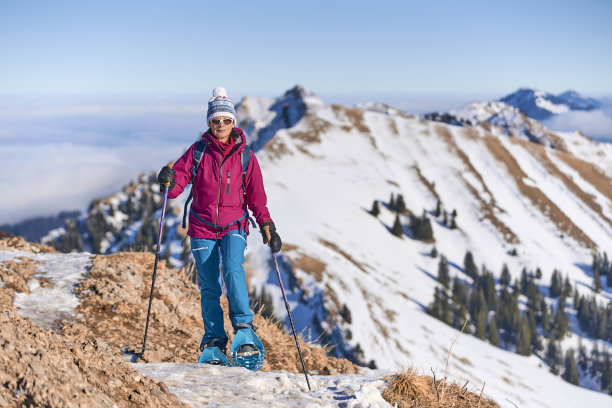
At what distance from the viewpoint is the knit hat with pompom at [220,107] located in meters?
7.27

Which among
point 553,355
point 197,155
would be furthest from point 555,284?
point 197,155

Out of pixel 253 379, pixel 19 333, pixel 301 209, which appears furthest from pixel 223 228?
pixel 301 209

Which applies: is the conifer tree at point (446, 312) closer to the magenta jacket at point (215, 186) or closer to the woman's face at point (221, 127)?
the magenta jacket at point (215, 186)

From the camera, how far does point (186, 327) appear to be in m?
9.28

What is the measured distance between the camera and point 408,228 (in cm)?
12875

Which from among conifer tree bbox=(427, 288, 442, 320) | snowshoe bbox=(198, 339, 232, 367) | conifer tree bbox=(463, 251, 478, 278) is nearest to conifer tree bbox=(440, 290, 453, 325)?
conifer tree bbox=(427, 288, 442, 320)

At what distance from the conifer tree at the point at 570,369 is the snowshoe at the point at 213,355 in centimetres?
13428

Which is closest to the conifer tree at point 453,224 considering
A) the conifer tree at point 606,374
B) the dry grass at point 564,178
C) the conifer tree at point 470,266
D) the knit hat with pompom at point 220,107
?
the conifer tree at point 470,266

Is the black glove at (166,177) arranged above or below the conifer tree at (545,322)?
above

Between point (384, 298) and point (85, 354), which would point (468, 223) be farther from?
point (85, 354)

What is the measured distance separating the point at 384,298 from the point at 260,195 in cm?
7775

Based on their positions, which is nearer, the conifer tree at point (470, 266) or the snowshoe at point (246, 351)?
the snowshoe at point (246, 351)

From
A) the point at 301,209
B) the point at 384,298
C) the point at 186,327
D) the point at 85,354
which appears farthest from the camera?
the point at 301,209

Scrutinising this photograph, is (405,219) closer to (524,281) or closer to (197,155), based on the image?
(524,281)
